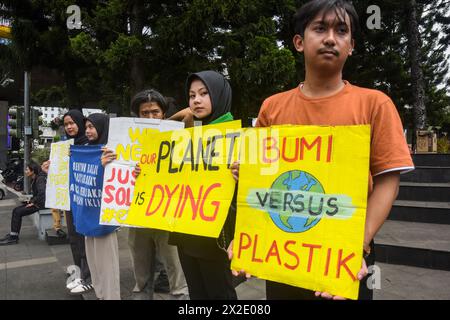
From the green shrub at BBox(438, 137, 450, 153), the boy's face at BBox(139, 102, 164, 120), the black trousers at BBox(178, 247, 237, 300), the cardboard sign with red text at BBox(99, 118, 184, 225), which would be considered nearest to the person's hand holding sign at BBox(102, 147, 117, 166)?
the cardboard sign with red text at BBox(99, 118, 184, 225)

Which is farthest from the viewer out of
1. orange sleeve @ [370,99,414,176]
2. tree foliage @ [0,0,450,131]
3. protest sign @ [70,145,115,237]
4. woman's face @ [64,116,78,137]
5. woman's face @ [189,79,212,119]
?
tree foliage @ [0,0,450,131]

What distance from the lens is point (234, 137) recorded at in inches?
71.3

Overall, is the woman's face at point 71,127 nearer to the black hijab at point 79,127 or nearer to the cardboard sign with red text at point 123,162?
the black hijab at point 79,127

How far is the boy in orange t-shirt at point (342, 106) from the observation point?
132 centimetres

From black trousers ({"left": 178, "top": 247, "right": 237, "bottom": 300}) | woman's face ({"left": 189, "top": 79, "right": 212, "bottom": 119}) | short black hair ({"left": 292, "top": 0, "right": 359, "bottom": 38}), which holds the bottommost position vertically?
black trousers ({"left": 178, "top": 247, "right": 237, "bottom": 300})

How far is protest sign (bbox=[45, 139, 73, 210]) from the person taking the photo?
3.73m

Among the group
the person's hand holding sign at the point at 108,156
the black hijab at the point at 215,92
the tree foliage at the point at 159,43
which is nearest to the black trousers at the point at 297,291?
the black hijab at the point at 215,92

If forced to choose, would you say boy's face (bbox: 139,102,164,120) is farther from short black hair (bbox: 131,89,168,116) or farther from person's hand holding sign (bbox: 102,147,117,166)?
person's hand holding sign (bbox: 102,147,117,166)

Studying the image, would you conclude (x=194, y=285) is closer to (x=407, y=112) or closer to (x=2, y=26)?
(x=2, y=26)

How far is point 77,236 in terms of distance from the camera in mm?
3758

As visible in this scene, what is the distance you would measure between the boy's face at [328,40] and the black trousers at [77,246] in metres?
3.10

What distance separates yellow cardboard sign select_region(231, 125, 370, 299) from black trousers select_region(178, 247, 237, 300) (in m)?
0.44

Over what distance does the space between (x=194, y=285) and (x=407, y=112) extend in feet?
57.8
